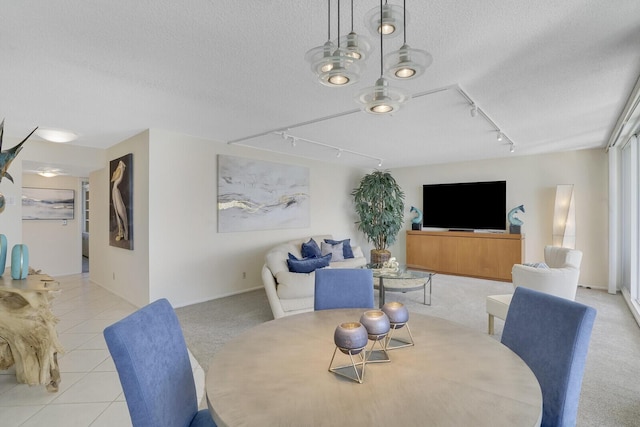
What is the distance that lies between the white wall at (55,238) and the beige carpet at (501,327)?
13.7ft

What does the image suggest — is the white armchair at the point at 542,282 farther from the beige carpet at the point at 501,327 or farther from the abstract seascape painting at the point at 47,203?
the abstract seascape painting at the point at 47,203

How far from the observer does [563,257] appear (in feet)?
12.7

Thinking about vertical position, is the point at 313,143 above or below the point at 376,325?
above

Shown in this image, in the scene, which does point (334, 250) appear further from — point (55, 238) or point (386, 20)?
point (55, 238)

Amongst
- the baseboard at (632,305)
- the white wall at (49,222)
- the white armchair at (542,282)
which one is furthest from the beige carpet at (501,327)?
the white wall at (49,222)

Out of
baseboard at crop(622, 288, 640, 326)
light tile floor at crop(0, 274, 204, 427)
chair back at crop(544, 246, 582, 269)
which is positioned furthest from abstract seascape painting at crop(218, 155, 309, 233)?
baseboard at crop(622, 288, 640, 326)

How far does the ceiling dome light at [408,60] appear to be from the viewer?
53.5 inches

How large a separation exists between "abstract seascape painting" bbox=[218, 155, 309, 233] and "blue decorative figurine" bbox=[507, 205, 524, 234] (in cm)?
391

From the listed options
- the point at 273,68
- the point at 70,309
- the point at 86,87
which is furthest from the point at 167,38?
the point at 70,309

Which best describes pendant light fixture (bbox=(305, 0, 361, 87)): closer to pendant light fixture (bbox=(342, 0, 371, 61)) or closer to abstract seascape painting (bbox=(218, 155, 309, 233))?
pendant light fixture (bbox=(342, 0, 371, 61))

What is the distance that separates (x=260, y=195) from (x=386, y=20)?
166 inches

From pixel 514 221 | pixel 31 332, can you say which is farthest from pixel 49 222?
pixel 514 221

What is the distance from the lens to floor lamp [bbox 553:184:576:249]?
5309mm

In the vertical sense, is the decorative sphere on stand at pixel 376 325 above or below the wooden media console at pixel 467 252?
above
